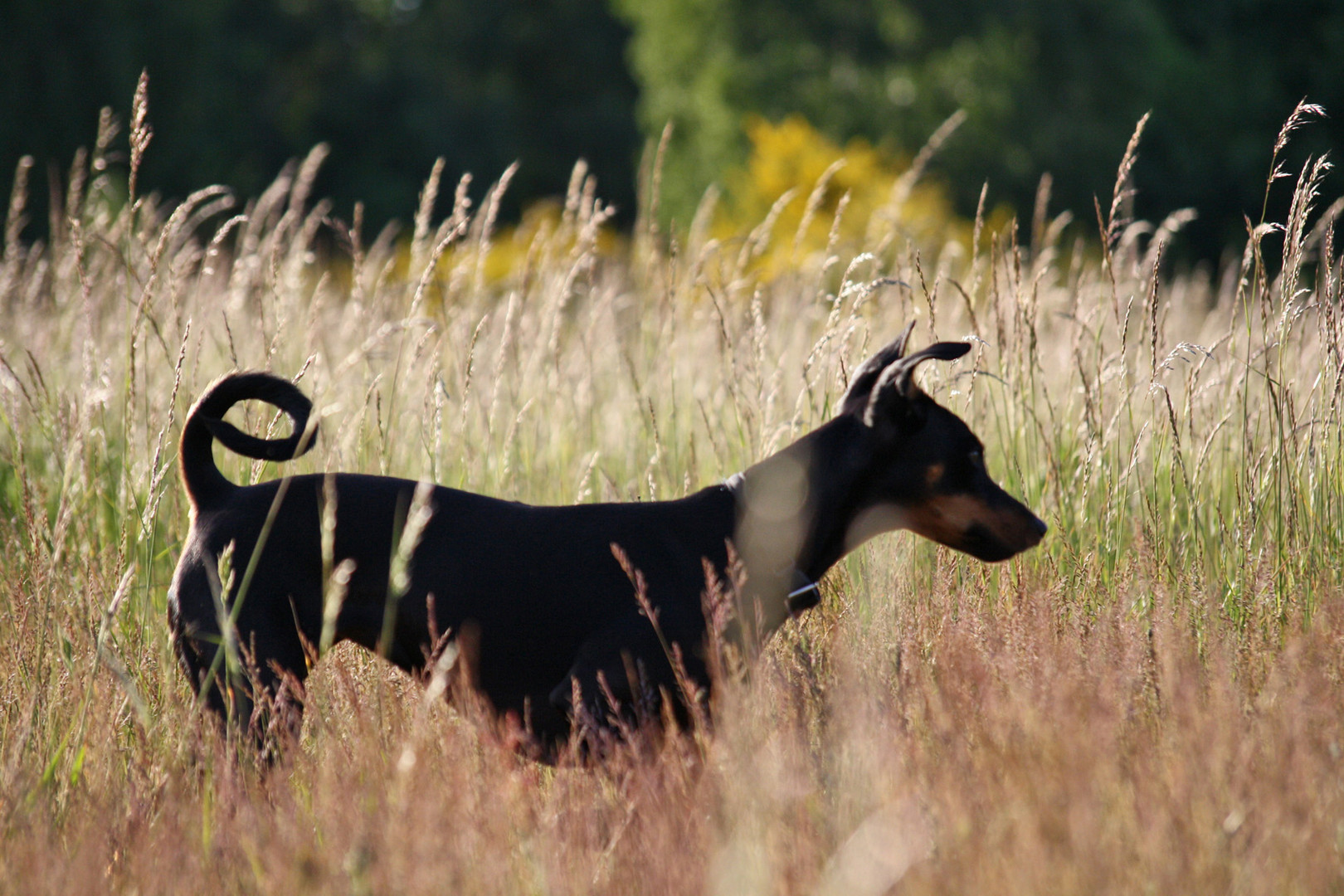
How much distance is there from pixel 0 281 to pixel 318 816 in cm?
376

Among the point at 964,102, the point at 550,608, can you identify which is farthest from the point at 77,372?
the point at 964,102

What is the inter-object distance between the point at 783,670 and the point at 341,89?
1179 inches

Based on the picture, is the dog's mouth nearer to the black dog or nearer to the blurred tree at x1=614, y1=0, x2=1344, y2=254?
the black dog

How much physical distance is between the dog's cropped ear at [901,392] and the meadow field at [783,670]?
365 mm

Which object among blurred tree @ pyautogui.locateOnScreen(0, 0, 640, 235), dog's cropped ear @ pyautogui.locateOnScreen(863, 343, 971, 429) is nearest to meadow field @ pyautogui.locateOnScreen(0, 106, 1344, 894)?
dog's cropped ear @ pyautogui.locateOnScreen(863, 343, 971, 429)

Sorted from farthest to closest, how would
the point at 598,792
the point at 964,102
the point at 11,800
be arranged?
the point at 964,102 < the point at 598,792 < the point at 11,800

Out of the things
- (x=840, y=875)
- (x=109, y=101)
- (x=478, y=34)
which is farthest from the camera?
(x=478, y=34)

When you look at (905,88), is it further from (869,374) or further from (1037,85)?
(869,374)

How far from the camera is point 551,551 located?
8.69ft

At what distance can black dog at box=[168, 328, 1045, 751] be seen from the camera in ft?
8.29

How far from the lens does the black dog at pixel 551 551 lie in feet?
8.29

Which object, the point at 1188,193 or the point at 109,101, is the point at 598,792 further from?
the point at 1188,193

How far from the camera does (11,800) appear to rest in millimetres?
2211

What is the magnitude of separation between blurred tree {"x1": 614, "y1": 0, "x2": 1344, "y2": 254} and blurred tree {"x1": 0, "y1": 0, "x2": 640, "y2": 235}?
6.41 metres
